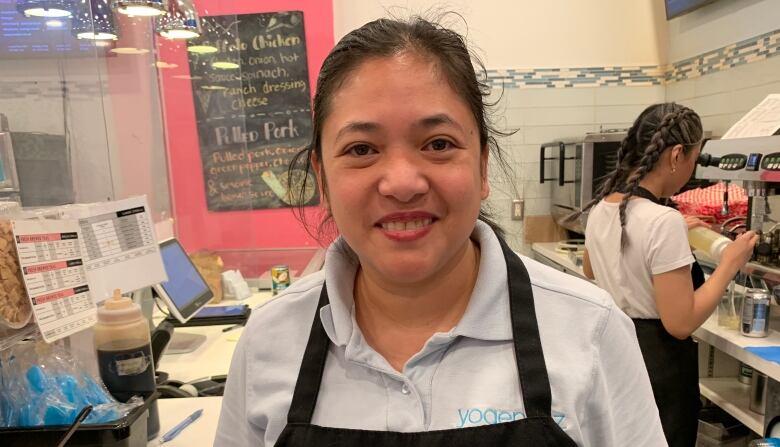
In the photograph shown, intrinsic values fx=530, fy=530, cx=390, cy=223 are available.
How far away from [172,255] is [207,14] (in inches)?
72.5

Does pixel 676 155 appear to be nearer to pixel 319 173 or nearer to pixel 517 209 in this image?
pixel 319 173

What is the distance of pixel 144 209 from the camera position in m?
1.64

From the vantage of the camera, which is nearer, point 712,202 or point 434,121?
point 434,121

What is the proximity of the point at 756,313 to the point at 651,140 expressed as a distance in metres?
0.70

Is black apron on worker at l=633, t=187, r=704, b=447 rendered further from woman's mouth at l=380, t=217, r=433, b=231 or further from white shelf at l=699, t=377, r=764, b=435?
woman's mouth at l=380, t=217, r=433, b=231

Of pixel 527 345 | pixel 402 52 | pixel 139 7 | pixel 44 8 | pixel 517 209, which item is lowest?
pixel 517 209

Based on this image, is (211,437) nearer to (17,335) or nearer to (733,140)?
(17,335)

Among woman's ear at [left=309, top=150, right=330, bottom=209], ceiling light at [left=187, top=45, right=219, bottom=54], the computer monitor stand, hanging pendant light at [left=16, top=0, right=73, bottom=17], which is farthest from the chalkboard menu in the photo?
woman's ear at [left=309, top=150, right=330, bottom=209]

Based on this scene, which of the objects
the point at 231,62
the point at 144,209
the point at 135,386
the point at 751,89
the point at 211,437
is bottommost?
the point at 211,437

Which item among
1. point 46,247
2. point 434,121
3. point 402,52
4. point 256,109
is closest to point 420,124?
point 434,121

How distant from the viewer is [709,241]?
211cm

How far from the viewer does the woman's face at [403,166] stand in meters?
0.79

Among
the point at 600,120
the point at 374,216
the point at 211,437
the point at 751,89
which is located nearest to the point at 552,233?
the point at 600,120

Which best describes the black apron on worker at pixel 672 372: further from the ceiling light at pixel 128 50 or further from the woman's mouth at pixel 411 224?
the ceiling light at pixel 128 50
